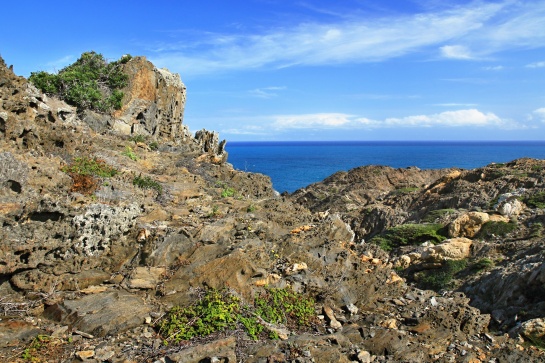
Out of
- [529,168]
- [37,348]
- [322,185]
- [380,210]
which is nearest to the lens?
[37,348]

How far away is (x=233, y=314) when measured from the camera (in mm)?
8070

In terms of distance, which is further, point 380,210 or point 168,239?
point 380,210

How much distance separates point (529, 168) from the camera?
1442 inches

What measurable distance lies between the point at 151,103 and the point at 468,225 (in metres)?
19.4

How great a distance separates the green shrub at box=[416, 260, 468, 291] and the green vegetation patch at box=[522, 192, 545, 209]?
28.4 ft

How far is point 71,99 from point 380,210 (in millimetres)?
21369

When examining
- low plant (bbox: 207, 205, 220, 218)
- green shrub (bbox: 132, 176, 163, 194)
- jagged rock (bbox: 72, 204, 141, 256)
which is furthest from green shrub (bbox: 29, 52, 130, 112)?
jagged rock (bbox: 72, 204, 141, 256)

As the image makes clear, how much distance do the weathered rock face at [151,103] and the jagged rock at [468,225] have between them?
53.6 feet

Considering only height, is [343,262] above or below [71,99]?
below

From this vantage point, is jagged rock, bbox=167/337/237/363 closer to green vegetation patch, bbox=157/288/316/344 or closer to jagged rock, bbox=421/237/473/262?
green vegetation patch, bbox=157/288/316/344

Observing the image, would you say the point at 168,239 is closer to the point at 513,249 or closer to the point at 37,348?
the point at 37,348

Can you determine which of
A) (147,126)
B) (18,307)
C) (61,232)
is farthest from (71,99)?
(18,307)

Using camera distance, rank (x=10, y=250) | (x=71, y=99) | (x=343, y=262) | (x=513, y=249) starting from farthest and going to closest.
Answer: (x=71, y=99)
(x=513, y=249)
(x=343, y=262)
(x=10, y=250)

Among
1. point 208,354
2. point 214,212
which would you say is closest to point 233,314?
point 208,354
